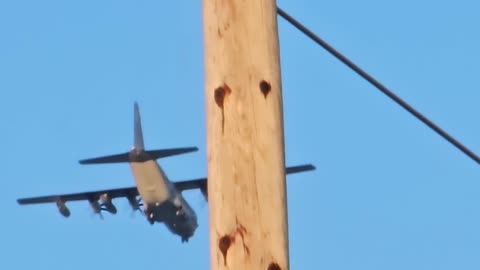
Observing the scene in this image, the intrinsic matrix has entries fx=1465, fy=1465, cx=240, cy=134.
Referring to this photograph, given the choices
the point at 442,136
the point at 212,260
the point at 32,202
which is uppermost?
the point at 32,202

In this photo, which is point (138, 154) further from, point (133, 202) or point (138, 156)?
point (133, 202)

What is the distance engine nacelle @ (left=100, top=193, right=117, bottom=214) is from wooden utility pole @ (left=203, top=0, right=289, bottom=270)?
40391 millimetres

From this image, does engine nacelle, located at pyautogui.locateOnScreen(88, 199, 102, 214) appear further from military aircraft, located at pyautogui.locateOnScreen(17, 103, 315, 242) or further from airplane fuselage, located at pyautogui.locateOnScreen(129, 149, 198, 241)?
airplane fuselage, located at pyautogui.locateOnScreen(129, 149, 198, 241)

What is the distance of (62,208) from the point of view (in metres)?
49.2

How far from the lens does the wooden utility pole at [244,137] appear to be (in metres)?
4.98

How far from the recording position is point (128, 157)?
44438 mm

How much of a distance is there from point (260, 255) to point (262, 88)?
0.61m

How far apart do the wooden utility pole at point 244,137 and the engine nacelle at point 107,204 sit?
40.4m

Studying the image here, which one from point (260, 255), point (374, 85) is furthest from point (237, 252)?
point (374, 85)

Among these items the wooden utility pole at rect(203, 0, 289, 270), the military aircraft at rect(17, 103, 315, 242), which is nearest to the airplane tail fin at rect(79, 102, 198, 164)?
the military aircraft at rect(17, 103, 315, 242)

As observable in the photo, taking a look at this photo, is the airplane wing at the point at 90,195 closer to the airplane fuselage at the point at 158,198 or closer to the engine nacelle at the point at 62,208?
the engine nacelle at the point at 62,208

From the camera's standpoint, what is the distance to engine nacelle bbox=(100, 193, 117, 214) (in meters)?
46.4

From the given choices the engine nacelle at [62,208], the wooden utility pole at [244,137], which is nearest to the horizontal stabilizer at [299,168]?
the engine nacelle at [62,208]

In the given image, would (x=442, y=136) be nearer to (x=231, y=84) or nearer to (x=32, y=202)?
(x=231, y=84)
